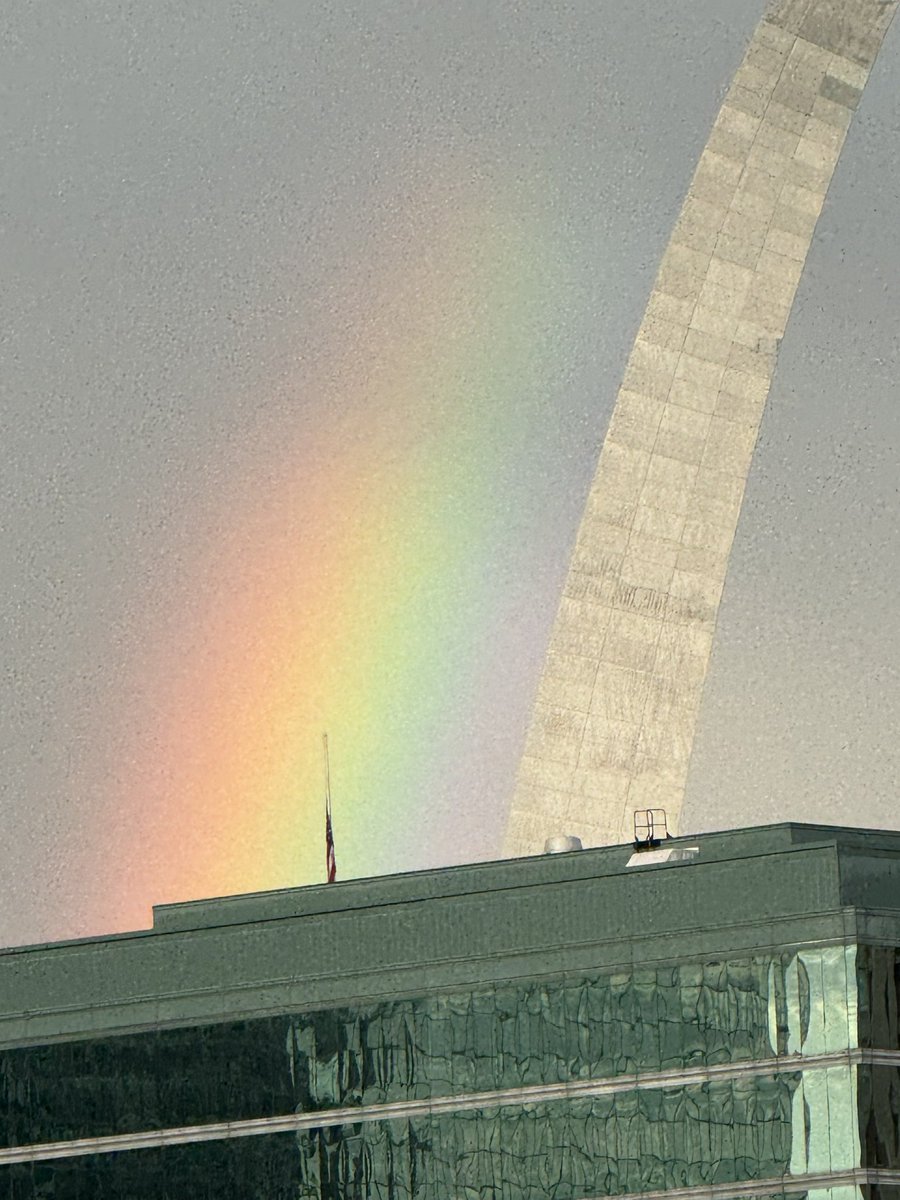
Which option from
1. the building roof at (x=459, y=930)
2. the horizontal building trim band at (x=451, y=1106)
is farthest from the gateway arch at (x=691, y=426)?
the horizontal building trim band at (x=451, y=1106)

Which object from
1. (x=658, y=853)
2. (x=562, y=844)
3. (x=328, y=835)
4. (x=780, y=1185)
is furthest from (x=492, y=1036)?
(x=328, y=835)

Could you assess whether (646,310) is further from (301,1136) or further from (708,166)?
(301,1136)

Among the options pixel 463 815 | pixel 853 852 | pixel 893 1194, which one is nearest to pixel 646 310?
pixel 463 815

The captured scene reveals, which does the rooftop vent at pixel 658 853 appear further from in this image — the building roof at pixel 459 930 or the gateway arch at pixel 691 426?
the gateway arch at pixel 691 426

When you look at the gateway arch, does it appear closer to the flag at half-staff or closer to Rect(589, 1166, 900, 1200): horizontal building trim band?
the flag at half-staff

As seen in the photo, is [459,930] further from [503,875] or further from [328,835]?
[328,835]

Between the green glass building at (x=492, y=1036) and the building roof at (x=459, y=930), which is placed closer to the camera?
the green glass building at (x=492, y=1036)
